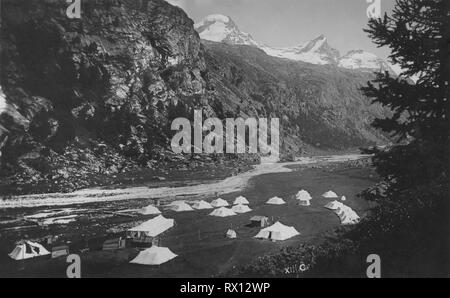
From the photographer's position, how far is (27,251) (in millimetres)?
40500

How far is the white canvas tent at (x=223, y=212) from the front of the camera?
5902 cm

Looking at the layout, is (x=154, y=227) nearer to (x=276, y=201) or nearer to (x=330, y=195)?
(x=276, y=201)

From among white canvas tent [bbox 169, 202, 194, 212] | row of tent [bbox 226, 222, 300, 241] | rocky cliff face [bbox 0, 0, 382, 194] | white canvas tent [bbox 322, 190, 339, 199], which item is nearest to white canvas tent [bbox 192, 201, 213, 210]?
white canvas tent [bbox 169, 202, 194, 212]

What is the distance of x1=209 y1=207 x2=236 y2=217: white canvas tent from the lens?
2324 inches

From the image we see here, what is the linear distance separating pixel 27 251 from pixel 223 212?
1078 inches

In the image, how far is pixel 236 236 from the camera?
4856 centimetres

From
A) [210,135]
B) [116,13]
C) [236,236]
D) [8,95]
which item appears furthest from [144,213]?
[116,13]

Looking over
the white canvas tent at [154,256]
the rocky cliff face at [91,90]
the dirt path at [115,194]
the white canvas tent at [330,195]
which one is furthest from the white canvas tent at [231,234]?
the rocky cliff face at [91,90]

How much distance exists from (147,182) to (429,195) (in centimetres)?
6699

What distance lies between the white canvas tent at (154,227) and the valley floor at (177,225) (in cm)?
108

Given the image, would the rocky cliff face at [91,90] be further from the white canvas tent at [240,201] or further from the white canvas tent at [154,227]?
the white canvas tent at [154,227]

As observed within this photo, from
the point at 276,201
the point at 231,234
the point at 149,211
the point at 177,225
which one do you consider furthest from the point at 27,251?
the point at 276,201

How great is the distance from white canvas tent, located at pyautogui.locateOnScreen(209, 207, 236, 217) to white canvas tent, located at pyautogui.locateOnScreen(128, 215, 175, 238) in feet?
29.3
